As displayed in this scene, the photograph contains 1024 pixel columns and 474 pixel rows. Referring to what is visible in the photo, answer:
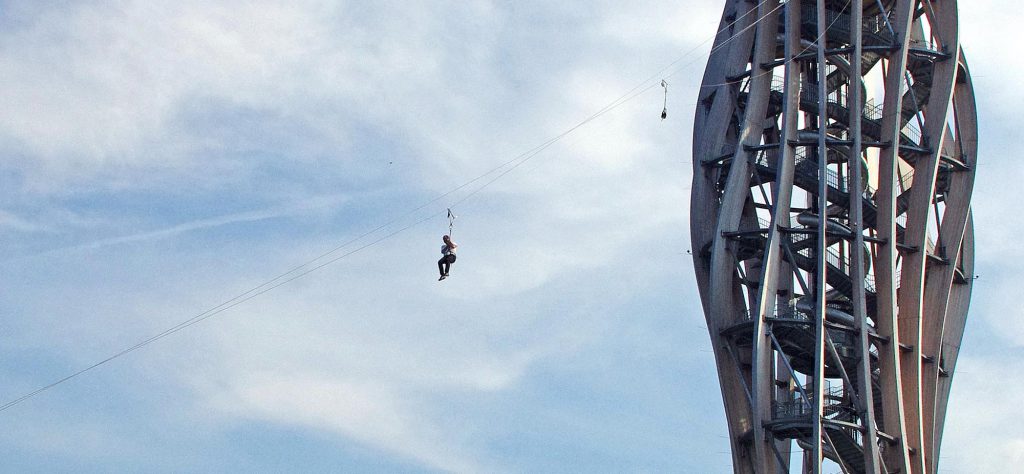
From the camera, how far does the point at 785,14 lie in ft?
206

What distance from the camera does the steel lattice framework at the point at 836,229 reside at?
57.8m

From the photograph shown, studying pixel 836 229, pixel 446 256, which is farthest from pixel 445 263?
pixel 836 229

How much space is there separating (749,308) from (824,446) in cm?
572

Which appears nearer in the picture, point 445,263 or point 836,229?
point 445,263

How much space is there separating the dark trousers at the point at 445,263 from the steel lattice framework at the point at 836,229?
12130 millimetres

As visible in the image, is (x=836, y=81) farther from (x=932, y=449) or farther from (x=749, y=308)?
(x=932, y=449)

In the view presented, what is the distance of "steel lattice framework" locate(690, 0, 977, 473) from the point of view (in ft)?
190

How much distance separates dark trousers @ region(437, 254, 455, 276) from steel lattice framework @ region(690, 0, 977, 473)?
1213 centimetres

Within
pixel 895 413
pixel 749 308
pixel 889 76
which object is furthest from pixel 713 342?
pixel 889 76

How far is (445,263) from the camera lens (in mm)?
51438

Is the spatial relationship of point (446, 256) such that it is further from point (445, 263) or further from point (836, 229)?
point (836, 229)

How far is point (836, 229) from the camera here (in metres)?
59.5

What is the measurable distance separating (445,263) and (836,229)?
623 inches

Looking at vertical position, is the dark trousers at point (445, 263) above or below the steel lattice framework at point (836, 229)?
below
